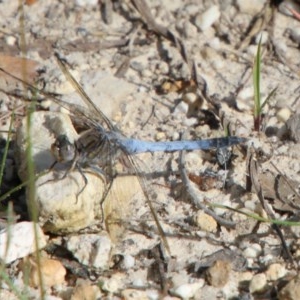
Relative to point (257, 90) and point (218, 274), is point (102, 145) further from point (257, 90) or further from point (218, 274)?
point (218, 274)

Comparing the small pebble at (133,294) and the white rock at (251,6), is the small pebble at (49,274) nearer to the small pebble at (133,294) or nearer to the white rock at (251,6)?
the small pebble at (133,294)

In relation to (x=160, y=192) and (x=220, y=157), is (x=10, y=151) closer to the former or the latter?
(x=160, y=192)

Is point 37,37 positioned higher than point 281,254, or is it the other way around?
point 37,37

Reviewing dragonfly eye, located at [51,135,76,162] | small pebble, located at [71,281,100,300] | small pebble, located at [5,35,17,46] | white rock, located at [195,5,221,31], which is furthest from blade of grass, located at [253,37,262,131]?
small pebble, located at [5,35,17,46]

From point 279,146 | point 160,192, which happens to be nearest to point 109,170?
point 160,192

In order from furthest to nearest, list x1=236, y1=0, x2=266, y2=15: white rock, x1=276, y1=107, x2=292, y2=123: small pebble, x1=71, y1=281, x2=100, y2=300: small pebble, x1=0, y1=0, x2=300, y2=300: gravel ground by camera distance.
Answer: x1=236, y1=0, x2=266, y2=15: white rock < x1=276, y1=107, x2=292, y2=123: small pebble < x1=0, y1=0, x2=300, y2=300: gravel ground < x1=71, y1=281, x2=100, y2=300: small pebble

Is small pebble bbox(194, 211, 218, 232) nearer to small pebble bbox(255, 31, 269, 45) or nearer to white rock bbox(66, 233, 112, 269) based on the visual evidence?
white rock bbox(66, 233, 112, 269)
